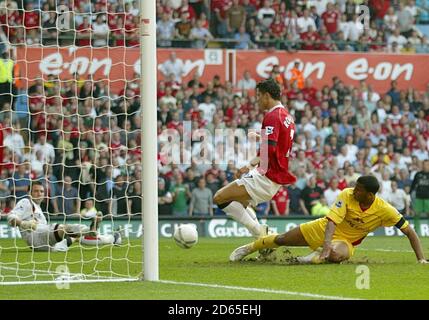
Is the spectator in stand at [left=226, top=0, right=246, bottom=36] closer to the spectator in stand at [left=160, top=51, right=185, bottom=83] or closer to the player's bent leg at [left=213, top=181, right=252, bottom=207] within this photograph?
the spectator in stand at [left=160, top=51, right=185, bottom=83]

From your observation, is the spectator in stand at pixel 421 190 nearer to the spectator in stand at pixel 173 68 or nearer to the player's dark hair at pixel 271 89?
the spectator in stand at pixel 173 68

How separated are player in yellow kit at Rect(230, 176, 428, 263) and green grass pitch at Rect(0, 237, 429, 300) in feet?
0.74

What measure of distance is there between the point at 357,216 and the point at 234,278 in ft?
6.80

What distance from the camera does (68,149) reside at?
56.7ft

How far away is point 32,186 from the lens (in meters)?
15.0

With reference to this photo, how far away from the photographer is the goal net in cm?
1221

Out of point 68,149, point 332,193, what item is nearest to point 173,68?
point 332,193

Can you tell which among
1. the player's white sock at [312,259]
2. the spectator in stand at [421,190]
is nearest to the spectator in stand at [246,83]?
the spectator in stand at [421,190]

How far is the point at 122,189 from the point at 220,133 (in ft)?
17.4

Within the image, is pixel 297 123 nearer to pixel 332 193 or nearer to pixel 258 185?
pixel 332 193

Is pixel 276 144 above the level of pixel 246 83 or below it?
above

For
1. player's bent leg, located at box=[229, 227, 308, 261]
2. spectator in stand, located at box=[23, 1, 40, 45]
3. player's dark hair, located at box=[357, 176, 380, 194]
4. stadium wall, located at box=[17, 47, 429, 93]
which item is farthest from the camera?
stadium wall, located at box=[17, 47, 429, 93]

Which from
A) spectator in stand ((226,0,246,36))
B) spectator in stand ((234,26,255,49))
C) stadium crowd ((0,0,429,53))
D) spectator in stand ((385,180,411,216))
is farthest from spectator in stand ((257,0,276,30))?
spectator in stand ((385,180,411,216))

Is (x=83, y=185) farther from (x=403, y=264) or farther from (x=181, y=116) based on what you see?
(x=181, y=116)
